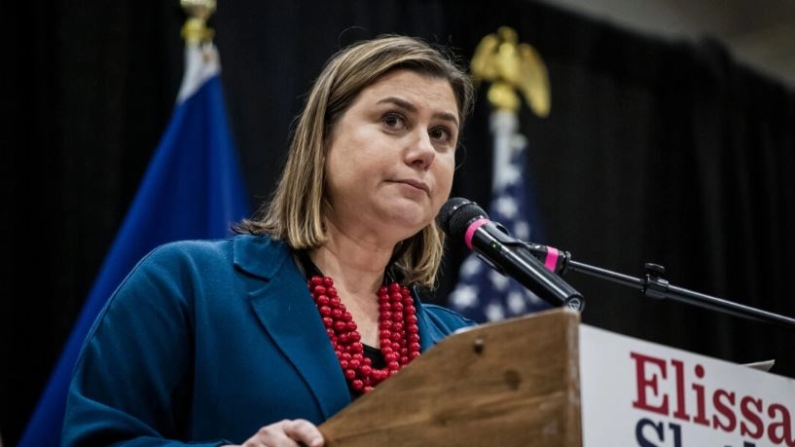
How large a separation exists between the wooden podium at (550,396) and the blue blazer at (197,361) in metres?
0.30

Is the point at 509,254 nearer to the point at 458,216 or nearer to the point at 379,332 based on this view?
→ the point at 458,216

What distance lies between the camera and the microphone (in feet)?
5.21

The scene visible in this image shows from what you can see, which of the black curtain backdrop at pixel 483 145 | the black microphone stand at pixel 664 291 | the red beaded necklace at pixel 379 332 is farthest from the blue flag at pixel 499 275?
the black microphone stand at pixel 664 291

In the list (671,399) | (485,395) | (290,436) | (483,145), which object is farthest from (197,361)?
(483,145)

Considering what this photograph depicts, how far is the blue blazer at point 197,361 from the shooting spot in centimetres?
168

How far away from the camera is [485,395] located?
1.31 meters

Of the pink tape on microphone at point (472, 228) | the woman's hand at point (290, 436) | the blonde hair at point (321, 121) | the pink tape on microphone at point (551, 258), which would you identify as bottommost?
the woman's hand at point (290, 436)

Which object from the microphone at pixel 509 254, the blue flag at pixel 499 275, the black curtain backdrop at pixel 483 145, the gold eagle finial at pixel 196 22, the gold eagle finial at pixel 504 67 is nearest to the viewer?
the microphone at pixel 509 254

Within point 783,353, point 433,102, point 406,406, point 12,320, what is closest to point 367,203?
point 433,102

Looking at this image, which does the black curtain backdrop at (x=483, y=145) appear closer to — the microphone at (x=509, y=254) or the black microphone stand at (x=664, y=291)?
the microphone at (x=509, y=254)

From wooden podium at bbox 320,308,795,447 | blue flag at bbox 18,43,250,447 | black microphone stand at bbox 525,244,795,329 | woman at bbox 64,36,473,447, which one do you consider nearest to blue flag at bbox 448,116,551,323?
blue flag at bbox 18,43,250,447

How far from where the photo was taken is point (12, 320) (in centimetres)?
332

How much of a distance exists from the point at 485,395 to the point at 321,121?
35.9 inches

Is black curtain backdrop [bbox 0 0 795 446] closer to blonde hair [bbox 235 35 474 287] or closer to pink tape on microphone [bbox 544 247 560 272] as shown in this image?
blonde hair [bbox 235 35 474 287]
